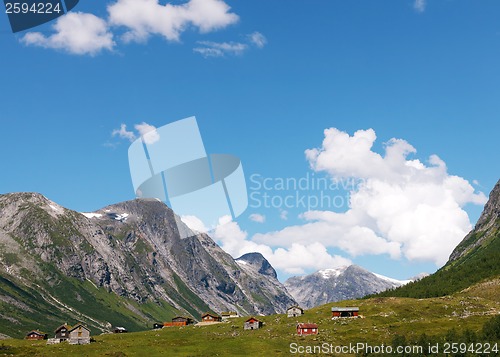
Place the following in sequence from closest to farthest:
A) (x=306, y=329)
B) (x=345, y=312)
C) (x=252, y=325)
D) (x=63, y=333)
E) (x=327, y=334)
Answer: (x=327, y=334), (x=306, y=329), (x=63, y=333), (x=252, y=325), (x=345, y=312)

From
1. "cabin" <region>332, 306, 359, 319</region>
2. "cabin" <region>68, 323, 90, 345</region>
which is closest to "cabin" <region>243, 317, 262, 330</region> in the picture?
"cabin" <region>332, 306, 359, 319</region>

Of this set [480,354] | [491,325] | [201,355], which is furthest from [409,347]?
[201,355]

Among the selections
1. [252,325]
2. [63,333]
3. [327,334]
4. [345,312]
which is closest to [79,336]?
[63,333]

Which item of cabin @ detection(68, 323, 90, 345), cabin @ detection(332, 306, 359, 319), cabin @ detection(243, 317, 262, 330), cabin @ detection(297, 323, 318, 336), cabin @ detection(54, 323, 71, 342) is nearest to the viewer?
cabin @ detection(297, 323, 318, 336)

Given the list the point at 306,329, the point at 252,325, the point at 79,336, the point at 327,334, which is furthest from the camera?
the point at 252,325

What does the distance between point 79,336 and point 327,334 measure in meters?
69.2

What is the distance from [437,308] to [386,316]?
18.5 m

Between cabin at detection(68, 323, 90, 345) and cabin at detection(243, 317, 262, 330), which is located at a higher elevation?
cabin at detection(68, 323, 90, 345)

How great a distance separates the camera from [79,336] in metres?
158

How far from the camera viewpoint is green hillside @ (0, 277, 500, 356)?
5059 inches

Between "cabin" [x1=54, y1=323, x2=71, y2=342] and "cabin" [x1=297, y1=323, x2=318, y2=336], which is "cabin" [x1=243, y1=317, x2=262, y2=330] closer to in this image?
"cabin" [x1=297, y1=323, x2=318, y2=336]

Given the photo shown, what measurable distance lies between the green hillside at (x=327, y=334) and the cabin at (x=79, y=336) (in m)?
4.93

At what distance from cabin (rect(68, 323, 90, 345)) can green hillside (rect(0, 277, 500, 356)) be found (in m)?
4.93

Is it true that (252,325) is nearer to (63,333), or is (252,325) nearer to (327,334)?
(327,334)
